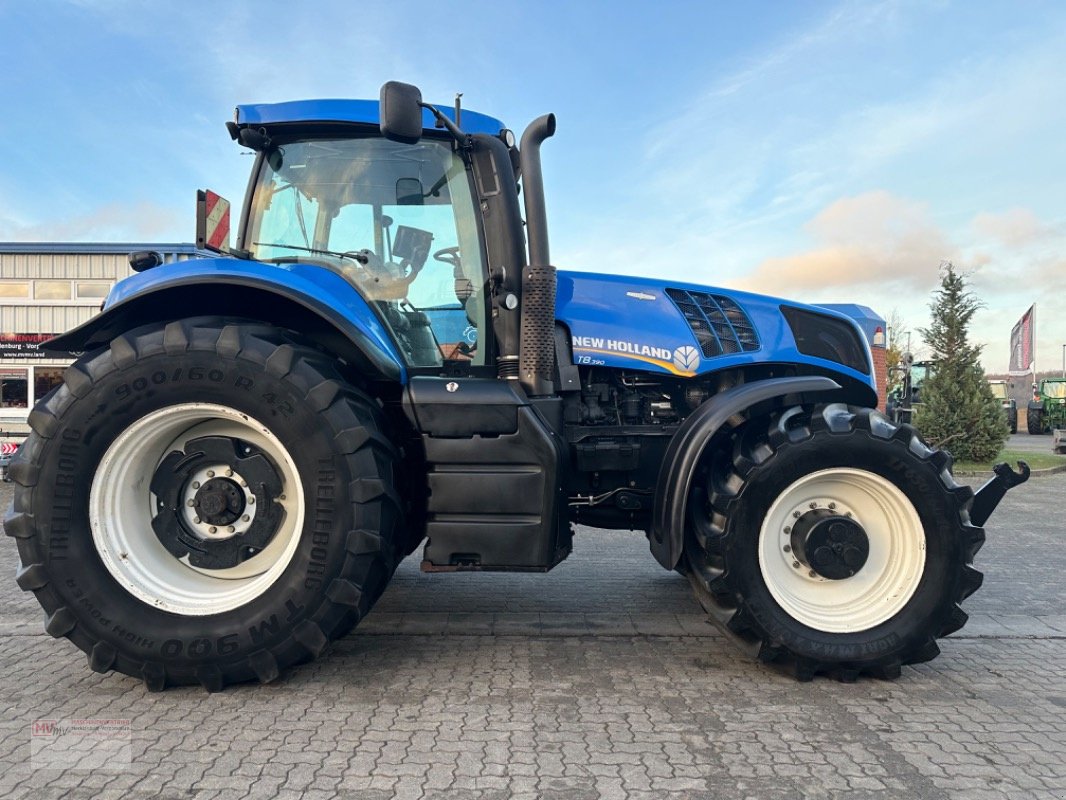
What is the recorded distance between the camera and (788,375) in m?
3.81

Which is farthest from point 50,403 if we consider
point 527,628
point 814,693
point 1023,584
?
point 1023,584

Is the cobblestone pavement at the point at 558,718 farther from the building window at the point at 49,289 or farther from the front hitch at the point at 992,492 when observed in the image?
the building window at the point at 49,289

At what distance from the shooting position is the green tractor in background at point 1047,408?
27.9 m

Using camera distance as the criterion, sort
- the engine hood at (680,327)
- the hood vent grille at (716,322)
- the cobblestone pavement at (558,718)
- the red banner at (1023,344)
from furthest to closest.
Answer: the red banner at (1023,344), the hood vent grille at (716,322), the engine hood at (680,327), the cobblestone pavement at (558,718)

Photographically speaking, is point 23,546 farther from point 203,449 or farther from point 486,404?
point 486,404

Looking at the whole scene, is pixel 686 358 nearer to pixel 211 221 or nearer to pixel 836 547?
pixel 836 547

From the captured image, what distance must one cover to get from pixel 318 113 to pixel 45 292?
9.89 metres

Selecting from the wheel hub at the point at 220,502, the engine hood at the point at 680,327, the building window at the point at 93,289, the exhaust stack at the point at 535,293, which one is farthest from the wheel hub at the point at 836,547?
the building window at the point at 93,289

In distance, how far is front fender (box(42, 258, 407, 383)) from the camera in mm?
2951

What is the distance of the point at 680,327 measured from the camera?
3578mm

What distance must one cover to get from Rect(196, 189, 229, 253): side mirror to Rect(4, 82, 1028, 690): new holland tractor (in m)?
0.02

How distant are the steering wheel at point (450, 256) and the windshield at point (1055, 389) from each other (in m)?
32.3

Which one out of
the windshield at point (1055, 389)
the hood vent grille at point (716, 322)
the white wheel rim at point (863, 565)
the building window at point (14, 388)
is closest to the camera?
the white wheel rim at point (863, 565)

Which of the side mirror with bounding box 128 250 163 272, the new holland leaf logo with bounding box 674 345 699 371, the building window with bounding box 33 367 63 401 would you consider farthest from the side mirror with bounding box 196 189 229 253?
the building window with bounding box 33 367 63 401
